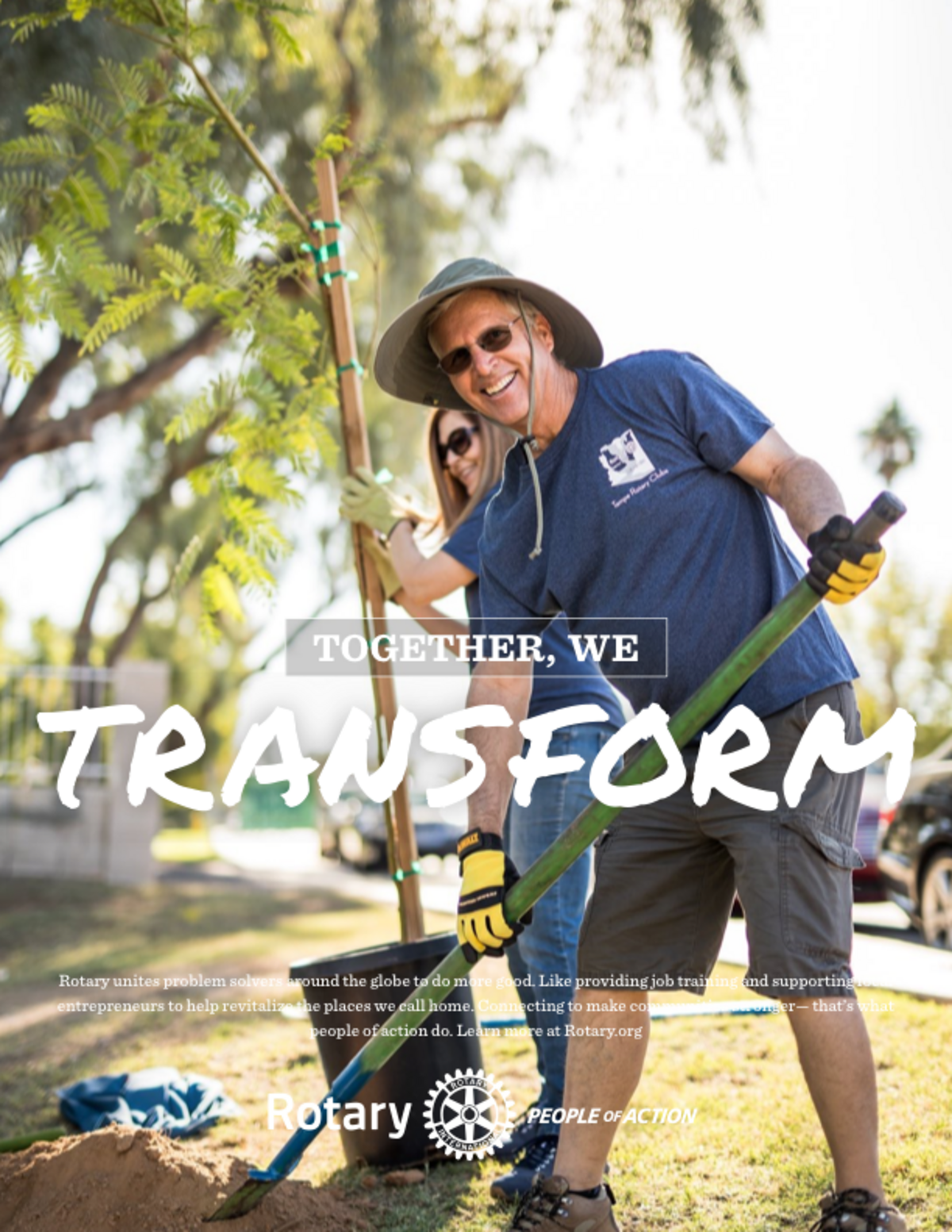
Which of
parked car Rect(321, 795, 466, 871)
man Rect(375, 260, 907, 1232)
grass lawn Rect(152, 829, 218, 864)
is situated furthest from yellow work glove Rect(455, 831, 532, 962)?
parked car Rect(321, 795, 466, 871)

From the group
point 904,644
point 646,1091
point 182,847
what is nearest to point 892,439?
point 904,644

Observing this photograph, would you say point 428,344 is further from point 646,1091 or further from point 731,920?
point 731,920

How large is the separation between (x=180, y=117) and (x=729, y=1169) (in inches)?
169

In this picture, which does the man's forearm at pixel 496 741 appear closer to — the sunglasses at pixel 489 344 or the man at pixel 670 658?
the man at pixel 670 658

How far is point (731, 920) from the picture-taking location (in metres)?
8.38

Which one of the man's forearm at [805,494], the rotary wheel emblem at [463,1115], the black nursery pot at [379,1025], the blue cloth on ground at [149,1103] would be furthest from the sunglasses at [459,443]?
the blue cloth on ground at [149,1103]

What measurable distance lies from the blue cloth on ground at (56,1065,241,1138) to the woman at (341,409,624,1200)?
104 centimetres

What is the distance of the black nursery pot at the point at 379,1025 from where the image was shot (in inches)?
125

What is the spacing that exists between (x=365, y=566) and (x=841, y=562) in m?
1.93

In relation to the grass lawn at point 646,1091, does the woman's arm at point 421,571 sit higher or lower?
higher

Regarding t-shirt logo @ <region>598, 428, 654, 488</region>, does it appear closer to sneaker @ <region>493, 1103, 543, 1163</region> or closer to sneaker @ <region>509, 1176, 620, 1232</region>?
sneaker @ <region>509, 1176, 620, 1232</region>

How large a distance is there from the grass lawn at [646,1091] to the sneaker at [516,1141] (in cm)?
6

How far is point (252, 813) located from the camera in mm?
38625

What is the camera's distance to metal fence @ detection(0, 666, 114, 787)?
1223 centimetres
